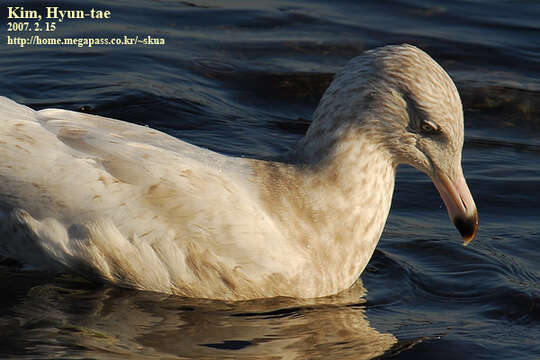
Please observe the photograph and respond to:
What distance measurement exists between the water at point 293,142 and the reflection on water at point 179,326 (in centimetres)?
1

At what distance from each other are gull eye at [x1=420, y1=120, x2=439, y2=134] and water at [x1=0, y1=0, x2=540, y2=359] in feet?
3.13

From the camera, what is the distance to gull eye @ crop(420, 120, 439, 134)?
16.9 ft

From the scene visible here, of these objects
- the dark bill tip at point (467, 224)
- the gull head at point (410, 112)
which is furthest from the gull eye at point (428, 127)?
the dark bill tip at point (467, 224)

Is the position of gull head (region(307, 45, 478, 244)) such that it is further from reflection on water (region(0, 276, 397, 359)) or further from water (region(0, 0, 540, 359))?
reflection on water (region(0, 276, 397, 359))

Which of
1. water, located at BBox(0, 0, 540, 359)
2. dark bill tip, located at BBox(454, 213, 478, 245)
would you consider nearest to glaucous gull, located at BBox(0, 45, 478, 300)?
dark bill tip, located at BBox(454, 213, 478, 245)

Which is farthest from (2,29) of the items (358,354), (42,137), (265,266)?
(358,354)

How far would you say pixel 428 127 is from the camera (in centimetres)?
519

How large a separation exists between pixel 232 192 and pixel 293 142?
Answer: 9.05 ft

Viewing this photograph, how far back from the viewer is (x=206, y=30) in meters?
10.1

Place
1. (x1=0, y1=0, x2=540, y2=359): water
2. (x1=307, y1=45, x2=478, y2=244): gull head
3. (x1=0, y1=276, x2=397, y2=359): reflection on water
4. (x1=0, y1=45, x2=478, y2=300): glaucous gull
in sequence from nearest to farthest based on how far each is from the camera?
(x1=0, y1=276, x2=397, y2=359): reflection on water, (x1=0, y1=0, x2=540, y2=359): water, (x1=0, y1=45, x2=478, y2=300): glaucous gull, (x1=307, y1=45, x2=478, y2=244): gull head

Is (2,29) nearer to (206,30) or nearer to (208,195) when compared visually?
(206,30)

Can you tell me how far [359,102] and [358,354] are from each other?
4.26 feet

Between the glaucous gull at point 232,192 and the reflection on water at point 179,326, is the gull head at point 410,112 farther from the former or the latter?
the reflection on water at point 179,326

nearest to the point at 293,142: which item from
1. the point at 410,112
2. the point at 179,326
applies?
the point at 410,112
